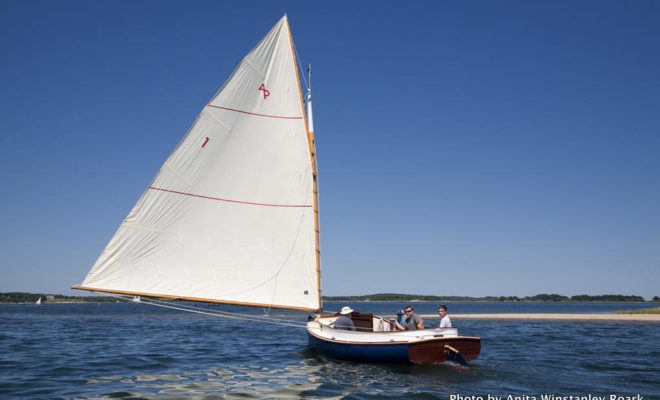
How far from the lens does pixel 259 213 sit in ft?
77.4

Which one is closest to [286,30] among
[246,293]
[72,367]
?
[246,293]

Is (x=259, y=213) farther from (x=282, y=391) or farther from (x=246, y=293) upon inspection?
(x=282, y=391)

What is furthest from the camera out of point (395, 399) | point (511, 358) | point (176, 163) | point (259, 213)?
point (511, 358)

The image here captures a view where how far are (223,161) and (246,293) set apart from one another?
581cm

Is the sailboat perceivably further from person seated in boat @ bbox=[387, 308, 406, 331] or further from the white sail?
person seated in boat @ bbox=[387, 308, 406, 331]

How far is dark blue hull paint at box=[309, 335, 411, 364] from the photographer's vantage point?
21688 millimetres

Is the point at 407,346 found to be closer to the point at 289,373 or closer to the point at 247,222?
the point at 289,373

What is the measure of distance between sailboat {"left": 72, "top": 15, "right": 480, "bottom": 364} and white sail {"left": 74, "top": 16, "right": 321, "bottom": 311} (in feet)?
0.14

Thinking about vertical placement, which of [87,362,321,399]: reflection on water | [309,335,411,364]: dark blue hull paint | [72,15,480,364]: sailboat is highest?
[72,15,480,364]: sailboat

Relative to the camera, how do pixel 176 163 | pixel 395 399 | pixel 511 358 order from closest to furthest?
pixel 395 399 → pixel 176 163 → pixel 511 358

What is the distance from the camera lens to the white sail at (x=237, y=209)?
21.7m

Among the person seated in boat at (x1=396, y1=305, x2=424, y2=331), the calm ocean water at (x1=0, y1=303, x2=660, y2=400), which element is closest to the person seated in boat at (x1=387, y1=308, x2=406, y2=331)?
the person seated in boat at (x1=396, y1=305, x2=424, y2=331)

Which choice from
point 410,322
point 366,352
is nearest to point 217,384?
point 366,352

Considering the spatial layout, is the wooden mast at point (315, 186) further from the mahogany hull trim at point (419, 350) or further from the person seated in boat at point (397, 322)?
the person seated in boat at point (397, 322)
